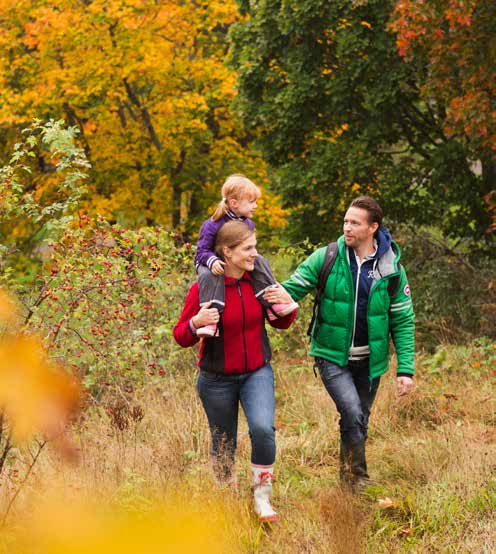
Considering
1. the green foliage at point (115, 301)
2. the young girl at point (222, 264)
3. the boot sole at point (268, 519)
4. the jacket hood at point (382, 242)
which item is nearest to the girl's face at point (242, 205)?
the young girl at point (222, 264)

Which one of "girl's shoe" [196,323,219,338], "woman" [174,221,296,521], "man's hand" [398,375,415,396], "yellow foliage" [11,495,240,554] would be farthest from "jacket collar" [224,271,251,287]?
"yellow foliage" [11,495,240,554]

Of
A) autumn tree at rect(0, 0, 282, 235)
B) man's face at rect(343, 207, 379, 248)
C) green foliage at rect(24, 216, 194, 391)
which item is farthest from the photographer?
autumn tree at rect(0, 0, 282, 235)

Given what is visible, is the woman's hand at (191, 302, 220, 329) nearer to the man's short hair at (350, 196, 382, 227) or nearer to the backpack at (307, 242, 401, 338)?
the backpack at (307, 242, 401, 338)

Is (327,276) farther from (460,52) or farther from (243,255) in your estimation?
(460,52)

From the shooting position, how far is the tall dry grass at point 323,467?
3.59 meters

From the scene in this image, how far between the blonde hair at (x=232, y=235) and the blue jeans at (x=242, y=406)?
65cm

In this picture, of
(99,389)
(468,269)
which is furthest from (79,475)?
(468,269)

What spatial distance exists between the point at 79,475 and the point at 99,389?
3.38m

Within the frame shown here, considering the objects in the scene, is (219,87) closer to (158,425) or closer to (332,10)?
(332,10)

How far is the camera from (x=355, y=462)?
14.3 feet

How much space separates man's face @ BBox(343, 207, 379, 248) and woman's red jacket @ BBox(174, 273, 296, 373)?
0.68 meters

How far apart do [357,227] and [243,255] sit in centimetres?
76

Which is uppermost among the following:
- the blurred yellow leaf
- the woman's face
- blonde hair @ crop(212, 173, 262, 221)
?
the blurred yellow leaf

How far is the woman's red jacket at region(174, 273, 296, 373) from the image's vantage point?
3.79 metres
